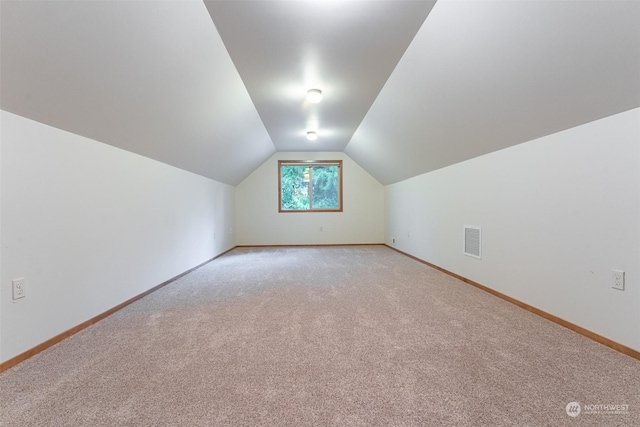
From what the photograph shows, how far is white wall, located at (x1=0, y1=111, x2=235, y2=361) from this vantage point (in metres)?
1.61

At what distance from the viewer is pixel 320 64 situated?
2.52 metres

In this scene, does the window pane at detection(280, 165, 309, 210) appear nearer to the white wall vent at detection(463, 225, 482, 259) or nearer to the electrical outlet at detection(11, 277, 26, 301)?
the white wall vent at detection(463, 225, 482, 259)

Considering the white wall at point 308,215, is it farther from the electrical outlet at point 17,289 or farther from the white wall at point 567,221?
the electrical outlet at point 17,289

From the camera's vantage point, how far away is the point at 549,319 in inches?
85.4

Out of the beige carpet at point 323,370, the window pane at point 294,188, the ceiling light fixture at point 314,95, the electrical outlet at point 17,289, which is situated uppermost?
the ceiling light fixture at point 314,95

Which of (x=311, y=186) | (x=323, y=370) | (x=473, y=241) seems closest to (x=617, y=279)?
(x=473, y=241)

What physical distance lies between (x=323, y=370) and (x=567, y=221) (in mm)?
2060

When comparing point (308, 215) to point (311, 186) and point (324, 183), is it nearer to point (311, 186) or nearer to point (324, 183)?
point (311, 186)

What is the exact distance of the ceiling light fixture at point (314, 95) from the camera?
10.1 feet

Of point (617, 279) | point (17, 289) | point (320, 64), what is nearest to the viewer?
point (17, 289)

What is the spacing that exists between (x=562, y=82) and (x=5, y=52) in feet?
10.0

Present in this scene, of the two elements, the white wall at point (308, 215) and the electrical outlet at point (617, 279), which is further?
the white wall at point (308, 215)

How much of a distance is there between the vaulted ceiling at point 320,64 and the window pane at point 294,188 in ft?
10.9

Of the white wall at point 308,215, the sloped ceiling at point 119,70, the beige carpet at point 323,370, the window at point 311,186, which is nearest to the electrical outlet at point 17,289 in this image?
the beige carpet at point 323,370
